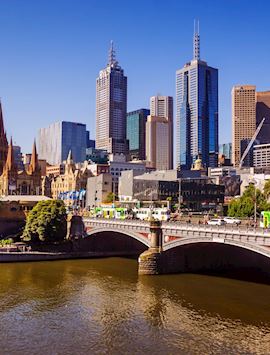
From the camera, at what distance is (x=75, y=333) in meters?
50.8

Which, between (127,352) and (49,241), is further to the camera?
(49,241)

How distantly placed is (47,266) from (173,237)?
2859 centimetres

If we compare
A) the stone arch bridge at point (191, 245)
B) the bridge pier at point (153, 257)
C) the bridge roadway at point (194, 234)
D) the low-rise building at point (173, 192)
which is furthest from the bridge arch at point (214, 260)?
the low-rise building at point (173, 192)

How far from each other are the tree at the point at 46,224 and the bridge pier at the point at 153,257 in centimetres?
3368

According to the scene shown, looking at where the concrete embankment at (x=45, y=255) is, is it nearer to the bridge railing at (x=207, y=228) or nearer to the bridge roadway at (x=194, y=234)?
the bridge roadway at (x=194, y=234)

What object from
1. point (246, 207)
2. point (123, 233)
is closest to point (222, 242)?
point (123, 233)

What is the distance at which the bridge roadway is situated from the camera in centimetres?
6375

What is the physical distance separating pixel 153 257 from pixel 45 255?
30.4 meters

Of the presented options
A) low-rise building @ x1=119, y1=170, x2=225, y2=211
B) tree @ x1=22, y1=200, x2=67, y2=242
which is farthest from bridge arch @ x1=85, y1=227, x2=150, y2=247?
low-rise building @ x1=119, y1=170, x2=225, y2=211

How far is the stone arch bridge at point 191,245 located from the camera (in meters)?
67.7

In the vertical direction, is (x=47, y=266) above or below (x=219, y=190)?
below

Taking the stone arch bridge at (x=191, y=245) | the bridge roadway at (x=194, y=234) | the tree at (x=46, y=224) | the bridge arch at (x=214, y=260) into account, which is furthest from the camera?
the tree at (x=46, y=224)

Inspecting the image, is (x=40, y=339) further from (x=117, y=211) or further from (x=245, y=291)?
(x=117, y=211)

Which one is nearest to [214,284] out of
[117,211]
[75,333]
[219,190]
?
[75,333]
